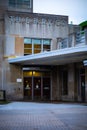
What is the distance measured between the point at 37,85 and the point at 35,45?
399 centimetres

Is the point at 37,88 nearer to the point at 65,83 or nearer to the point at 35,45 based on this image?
the point at 65,83

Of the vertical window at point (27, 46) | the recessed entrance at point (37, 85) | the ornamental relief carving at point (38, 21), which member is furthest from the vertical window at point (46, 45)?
the recessed entrance at point (37, 85)

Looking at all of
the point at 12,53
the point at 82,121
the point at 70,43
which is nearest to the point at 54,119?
the point at 82,121

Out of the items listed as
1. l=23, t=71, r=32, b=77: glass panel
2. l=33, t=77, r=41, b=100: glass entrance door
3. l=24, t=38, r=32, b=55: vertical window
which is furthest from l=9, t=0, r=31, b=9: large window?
l=33, t=77, r=41, b=100: glass entrance door

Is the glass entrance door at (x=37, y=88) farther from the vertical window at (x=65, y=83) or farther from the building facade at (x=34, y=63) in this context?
the vertical window at (x=65, y=83)

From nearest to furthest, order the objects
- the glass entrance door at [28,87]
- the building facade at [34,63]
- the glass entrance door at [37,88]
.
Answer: the building facade at [34,63] → the glass entrance door at [28,87] → the glass entrance door at [37,88]

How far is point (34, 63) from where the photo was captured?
3334cm

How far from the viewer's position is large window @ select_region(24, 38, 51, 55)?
34531mm

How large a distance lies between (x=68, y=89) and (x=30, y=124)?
18.7 m

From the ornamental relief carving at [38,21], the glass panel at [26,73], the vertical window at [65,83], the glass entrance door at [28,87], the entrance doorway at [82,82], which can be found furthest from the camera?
the glass entrance door at [28,87]

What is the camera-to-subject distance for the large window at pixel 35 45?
34531 mm

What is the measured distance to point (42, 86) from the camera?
35062 mm

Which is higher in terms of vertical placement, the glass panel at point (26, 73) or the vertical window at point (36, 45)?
the vertical window at point (36, 45)

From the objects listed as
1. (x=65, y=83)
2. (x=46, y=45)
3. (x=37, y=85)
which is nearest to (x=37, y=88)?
(x=37, y=85)
